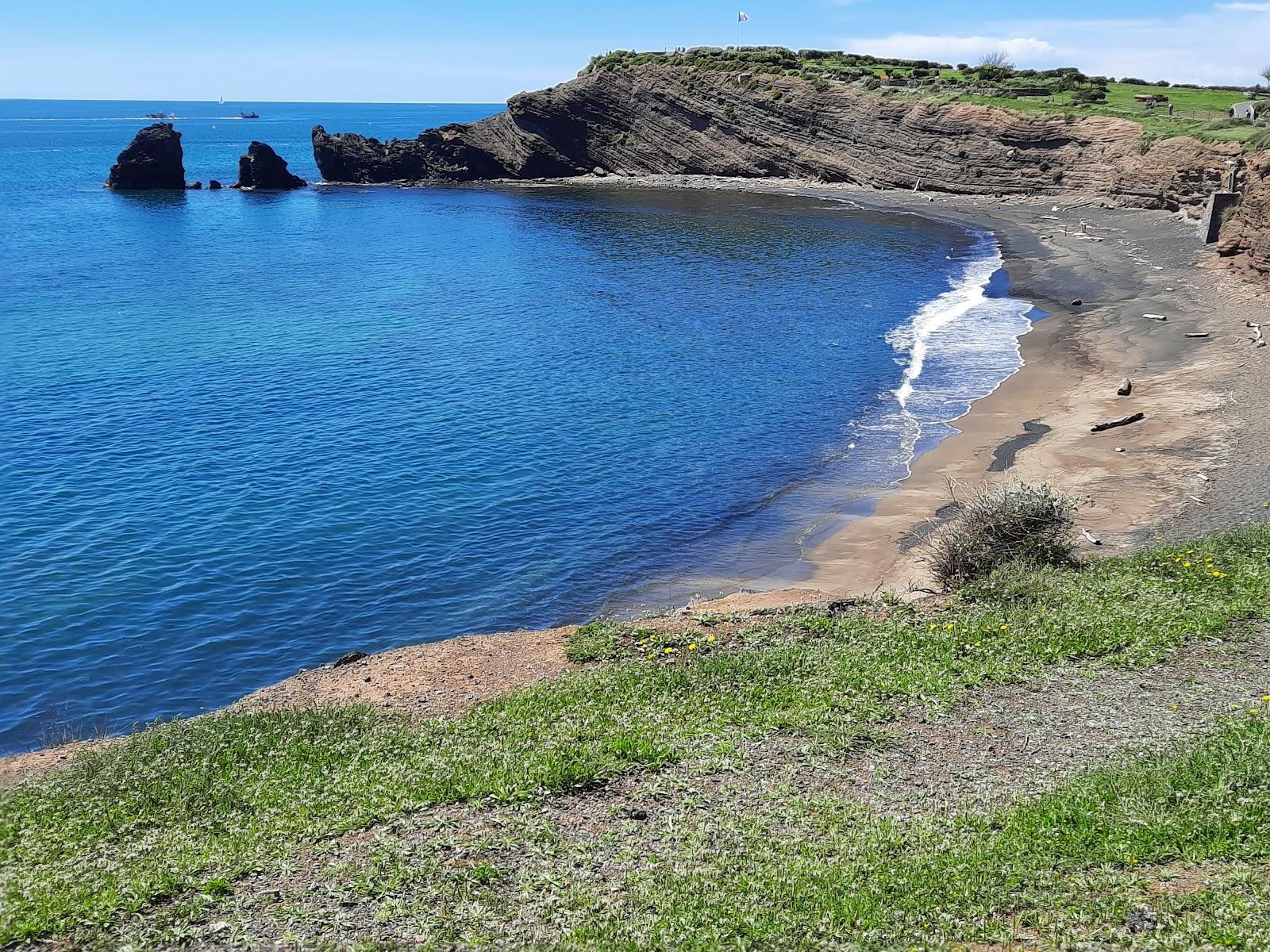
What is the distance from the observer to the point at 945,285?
58.3 meters

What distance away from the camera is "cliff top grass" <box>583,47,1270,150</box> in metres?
71.8

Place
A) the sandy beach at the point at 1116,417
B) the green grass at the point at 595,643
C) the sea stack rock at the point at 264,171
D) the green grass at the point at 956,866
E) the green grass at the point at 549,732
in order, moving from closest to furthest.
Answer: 1. the green grass at the point at 956,866
2. the green grass at the point at 549,732
3. the green grass at the point at 595,643
4. the sandy beach at the point at 1116,417
5. the sea stack rock at the point at 264,171

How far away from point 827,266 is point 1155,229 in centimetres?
2081

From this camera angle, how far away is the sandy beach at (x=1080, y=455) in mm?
17812

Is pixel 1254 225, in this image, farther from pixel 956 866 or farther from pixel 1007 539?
pixel 956 866

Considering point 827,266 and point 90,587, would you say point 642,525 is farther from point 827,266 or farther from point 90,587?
point 827,266

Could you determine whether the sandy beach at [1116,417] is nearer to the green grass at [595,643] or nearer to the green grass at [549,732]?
the green grass at [549,732]

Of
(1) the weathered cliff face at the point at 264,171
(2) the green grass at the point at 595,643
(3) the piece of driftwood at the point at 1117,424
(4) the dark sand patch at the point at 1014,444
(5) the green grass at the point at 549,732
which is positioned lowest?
(2) the green grass at the point at 595,643

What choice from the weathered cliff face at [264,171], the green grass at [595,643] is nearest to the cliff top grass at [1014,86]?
the weathered cliff face at [264,171]

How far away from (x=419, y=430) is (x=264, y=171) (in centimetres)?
10067

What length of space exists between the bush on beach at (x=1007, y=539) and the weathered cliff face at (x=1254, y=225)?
115 ft

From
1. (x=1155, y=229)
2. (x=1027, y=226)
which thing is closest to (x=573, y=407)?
(x=1155, y=229)

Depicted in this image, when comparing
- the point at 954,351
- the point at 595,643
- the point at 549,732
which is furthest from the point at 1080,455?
the point at 549,732

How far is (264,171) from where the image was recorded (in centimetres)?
12200
